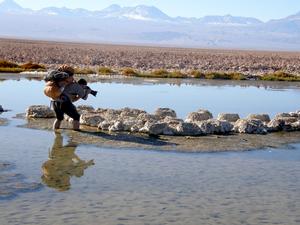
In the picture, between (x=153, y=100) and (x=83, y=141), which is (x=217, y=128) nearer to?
(x=83, y=141)

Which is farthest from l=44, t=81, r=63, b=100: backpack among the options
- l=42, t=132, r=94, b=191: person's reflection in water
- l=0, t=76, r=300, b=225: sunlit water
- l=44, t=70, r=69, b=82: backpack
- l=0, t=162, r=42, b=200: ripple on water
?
l=0, t=162, r=42, b=200: ripple on water

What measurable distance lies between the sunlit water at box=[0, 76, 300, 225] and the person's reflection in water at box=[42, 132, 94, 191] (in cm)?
1

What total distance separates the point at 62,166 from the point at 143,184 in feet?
3.97

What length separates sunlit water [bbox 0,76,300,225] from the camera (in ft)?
18.0

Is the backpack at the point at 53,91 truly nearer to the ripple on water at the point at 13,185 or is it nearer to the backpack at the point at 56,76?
the backpack at the point at 56,76

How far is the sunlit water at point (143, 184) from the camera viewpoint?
547 cm

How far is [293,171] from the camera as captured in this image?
764 cm

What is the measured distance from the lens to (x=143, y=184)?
260 inches

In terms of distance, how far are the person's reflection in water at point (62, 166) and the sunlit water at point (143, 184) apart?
0.4 inches

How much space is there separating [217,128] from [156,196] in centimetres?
440

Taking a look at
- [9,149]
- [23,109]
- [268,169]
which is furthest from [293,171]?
[23,109]

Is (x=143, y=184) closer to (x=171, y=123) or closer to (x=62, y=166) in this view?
(x=62, y=166)

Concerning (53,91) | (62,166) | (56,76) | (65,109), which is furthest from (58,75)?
(62,166)

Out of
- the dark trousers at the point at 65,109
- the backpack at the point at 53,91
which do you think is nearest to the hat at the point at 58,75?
the backpack at the point at 53,91
